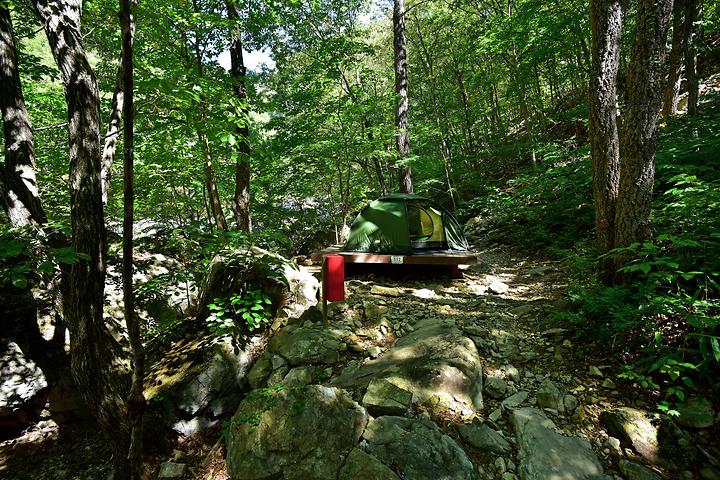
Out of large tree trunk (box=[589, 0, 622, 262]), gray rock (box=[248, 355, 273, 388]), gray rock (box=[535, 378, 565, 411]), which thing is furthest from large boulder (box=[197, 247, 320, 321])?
large tree trunk (box=[589, 0, 622, 262])

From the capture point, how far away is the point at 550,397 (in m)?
2.84

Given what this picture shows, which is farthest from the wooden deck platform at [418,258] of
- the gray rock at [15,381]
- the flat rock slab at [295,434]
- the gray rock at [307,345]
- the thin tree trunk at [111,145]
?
the gray rock at [15,381]

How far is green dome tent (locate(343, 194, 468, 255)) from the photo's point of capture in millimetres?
6504

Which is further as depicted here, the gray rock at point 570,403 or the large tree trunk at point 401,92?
the large tree trunk at point 401,92

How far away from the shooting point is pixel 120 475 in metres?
3.02

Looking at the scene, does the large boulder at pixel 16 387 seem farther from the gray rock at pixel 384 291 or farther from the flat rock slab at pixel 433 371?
the gray rock at pixel 384 291

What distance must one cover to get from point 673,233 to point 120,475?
6008 millimetres

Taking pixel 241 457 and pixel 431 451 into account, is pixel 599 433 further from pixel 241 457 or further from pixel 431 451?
pixel 241 457

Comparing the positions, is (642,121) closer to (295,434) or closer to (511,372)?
(511,372)

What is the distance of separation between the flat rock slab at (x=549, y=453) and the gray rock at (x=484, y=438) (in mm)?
122

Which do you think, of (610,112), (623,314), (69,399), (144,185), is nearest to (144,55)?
(144,185)

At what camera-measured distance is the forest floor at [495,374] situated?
8.76ft

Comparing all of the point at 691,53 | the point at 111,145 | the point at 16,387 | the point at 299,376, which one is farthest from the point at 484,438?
the point at 691,53

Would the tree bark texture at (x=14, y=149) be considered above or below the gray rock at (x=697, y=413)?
above
